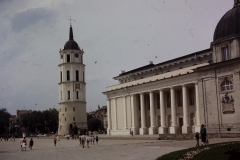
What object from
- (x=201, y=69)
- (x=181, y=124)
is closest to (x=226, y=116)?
(x=201, y=69)

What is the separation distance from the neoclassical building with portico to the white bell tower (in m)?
31.1

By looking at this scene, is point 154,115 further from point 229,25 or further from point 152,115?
point 229,25

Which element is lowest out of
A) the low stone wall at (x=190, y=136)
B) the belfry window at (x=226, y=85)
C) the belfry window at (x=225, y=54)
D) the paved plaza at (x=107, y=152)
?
the paved plaza at (x=107, y=152)

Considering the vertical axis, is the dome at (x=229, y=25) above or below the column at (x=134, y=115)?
above

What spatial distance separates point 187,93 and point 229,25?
15.2 m

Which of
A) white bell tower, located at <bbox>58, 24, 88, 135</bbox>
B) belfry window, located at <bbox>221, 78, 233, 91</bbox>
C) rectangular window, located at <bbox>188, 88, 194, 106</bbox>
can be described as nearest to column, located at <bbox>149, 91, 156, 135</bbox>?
rectangular window, located at <bbox>188, 88, 194, 106</bbox>

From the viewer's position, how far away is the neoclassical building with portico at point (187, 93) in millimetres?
47438

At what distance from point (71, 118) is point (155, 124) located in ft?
171

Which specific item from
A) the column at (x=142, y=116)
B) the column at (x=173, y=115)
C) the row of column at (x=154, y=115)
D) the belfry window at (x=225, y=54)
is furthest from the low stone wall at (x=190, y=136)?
the column at (x=142, y=116)

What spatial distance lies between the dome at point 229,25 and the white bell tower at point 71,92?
235 feet

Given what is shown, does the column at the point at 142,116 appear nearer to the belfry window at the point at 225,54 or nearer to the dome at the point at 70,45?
the belfry window at the point at 225,54

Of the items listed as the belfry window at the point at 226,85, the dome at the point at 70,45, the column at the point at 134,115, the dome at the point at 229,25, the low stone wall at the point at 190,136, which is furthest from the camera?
the dome at the point at 70,45

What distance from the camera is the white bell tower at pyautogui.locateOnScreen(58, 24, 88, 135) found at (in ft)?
378

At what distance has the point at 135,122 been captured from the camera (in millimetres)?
71562
